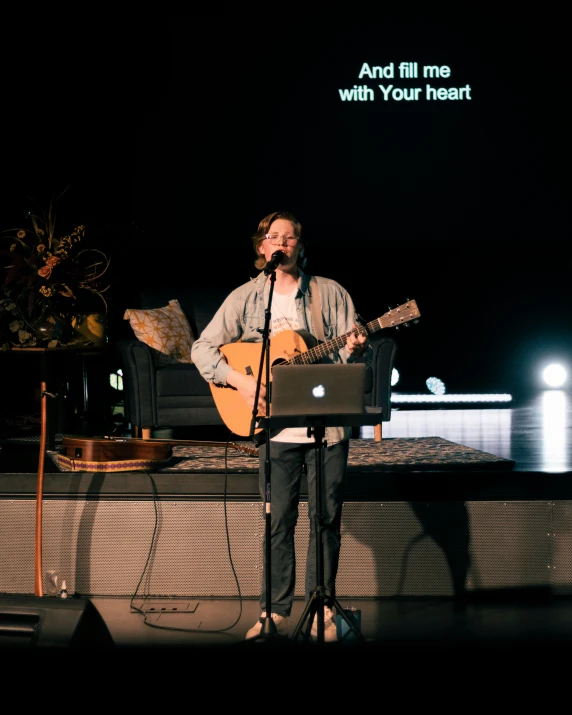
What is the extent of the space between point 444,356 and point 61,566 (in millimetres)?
6778

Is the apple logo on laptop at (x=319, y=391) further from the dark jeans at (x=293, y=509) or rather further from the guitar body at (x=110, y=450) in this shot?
the guitar body at (x=110, y=450)

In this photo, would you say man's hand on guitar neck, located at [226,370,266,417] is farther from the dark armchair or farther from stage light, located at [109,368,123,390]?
stage light, located at [109,368,123,390]

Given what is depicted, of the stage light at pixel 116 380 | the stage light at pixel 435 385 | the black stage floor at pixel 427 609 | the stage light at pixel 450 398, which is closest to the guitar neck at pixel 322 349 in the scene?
the black stage floor at pixel 427 609

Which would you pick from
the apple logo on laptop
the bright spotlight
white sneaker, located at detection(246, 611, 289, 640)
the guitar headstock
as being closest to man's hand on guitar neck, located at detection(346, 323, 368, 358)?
the guitar headstock

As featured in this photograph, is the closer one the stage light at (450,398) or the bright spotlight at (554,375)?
the stage light at (450,398)

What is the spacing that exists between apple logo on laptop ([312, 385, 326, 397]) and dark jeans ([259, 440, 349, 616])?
469 millimetres

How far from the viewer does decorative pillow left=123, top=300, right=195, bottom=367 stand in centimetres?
609

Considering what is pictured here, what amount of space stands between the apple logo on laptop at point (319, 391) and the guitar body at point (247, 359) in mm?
398

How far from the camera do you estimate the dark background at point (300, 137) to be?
314 inches

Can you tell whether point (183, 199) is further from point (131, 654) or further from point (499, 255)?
point (131, 654)

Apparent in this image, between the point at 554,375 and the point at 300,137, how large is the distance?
4.22 metres

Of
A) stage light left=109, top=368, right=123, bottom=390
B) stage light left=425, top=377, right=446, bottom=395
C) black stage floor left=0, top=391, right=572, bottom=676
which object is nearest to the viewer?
black stage floor left=0, top=391, right=572, bottom=676

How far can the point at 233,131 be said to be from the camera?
8289mm

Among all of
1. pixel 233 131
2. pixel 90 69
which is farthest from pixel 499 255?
pixel 90 69
